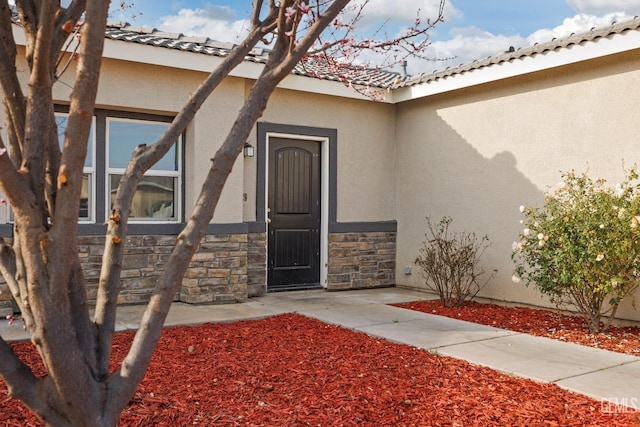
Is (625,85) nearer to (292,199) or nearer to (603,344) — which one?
(603,344)

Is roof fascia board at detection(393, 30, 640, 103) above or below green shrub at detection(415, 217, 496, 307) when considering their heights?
above

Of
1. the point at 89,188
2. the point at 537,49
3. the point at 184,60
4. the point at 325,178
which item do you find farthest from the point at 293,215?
the point at 537,49

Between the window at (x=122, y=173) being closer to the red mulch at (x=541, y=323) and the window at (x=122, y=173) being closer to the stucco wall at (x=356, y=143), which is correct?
the stucco wall at (x=356, y=143)

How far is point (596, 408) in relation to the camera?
12.4 ft

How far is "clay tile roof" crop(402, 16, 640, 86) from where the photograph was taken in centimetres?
635

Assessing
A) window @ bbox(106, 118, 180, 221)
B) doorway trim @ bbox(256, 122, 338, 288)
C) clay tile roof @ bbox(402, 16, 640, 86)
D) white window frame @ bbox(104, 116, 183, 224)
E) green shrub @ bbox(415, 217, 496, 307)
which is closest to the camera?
clay tile roof @ bbox(402, 16, 640, 86)

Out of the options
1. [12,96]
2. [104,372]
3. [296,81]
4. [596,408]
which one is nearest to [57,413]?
[104,372]

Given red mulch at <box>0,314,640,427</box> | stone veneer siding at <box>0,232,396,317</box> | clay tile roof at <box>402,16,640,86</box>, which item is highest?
clay tile roof at <box>402,16,640,86</box>

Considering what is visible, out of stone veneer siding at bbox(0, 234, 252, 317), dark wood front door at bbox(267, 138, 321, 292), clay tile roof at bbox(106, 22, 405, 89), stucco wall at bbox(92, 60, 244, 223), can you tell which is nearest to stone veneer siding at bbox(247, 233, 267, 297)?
stone veneer siding at bbox(0, 234, 252, 317)

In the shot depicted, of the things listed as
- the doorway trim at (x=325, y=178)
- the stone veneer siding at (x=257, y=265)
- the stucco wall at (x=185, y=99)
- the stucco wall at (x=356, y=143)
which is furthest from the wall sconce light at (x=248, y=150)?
the stone veneer siding at (x=257, y=265)

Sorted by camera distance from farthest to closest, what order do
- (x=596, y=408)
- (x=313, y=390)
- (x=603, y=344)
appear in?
(x=603, y=344)
(x=313, y=390)
(x=596, y=408)

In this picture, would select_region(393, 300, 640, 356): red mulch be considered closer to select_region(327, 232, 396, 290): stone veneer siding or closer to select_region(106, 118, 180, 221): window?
select_region(327, 232, 396, 290): stone veneer siding

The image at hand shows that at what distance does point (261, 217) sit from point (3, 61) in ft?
20.8

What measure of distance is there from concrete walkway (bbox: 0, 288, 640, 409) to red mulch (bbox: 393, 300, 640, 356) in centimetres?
28
